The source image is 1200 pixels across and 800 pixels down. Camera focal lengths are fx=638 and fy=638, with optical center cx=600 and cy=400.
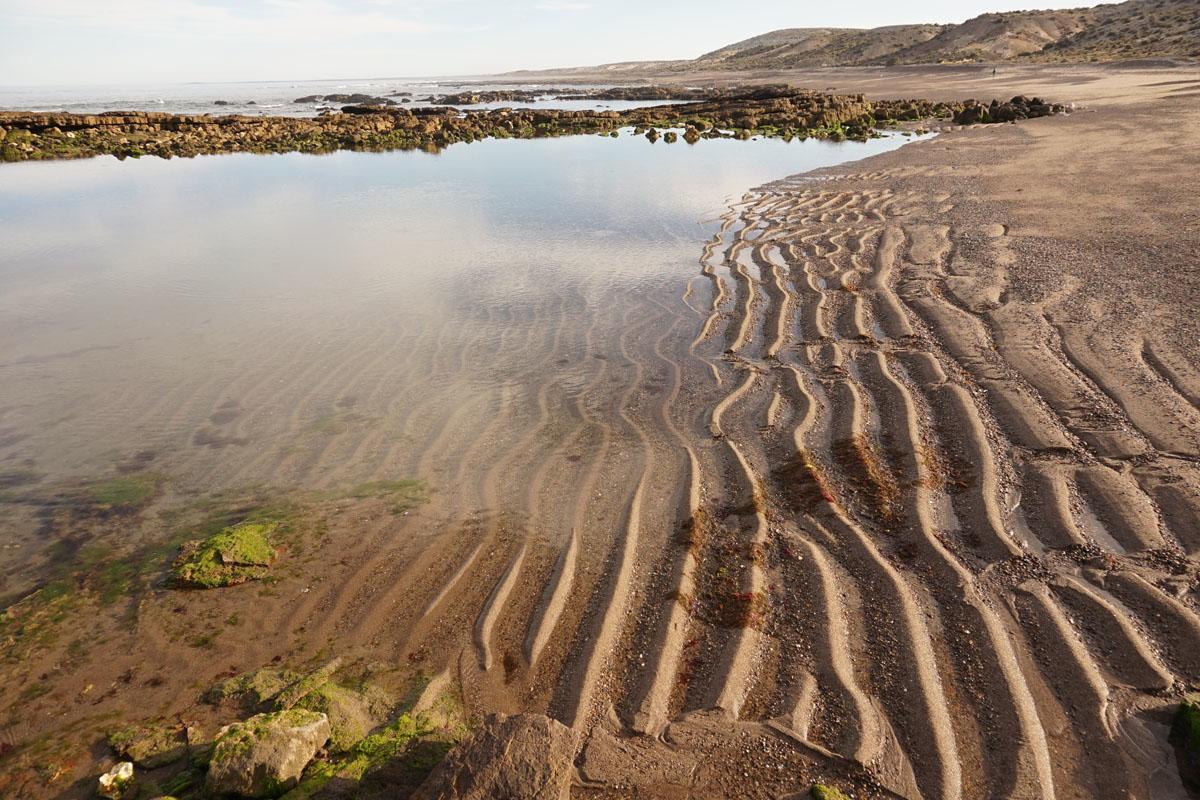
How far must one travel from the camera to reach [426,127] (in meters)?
44.8

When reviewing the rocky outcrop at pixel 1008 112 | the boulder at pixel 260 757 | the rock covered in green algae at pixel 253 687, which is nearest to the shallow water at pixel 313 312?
the rock covered in green algae at pixel 253 687

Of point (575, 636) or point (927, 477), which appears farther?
point (927, 477)

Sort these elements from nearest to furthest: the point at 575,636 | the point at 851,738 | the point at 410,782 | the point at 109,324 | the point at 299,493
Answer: the point at 410,782, the point at 851,738, the point at 575,636, the point at 299,493, the point at 109,324

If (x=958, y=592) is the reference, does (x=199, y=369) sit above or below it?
above

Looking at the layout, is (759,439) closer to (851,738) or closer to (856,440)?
(856,440)

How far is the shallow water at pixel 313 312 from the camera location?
824 centimetres

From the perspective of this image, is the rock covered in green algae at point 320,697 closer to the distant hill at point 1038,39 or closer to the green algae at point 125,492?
the green algae at point 125,492

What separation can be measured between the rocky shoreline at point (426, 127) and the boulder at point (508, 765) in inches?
1455

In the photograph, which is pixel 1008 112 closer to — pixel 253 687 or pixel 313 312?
pixel 313 312

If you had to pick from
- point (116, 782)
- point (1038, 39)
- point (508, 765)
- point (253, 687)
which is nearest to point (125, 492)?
point (253, 687)

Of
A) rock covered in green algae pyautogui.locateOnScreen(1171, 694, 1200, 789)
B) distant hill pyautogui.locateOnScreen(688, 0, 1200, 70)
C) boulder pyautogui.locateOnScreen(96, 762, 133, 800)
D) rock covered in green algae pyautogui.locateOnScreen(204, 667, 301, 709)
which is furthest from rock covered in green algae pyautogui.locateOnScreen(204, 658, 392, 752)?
distant hill pyautogui.locateOnScreen(688, 0, 1200, 70)

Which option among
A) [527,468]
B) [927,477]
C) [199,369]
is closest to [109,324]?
[199,369]

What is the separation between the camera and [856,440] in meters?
7.39

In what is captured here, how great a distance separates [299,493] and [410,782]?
4634 millimetres
